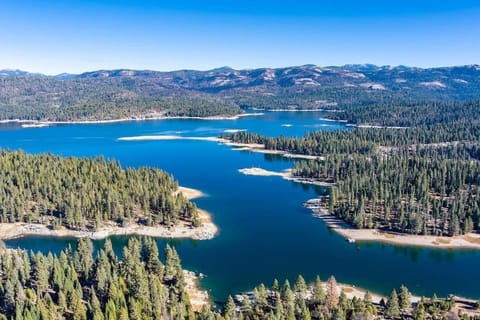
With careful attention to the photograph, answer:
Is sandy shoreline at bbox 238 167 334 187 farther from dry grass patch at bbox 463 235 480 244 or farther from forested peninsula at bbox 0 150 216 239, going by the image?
dry grass patch at bbox 463 235 480 244

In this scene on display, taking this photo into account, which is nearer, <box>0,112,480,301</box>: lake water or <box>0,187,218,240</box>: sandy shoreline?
<box>0,112,480,301</box>: lake water

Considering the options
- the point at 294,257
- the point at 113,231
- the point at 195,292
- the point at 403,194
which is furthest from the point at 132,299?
the point at 403,194

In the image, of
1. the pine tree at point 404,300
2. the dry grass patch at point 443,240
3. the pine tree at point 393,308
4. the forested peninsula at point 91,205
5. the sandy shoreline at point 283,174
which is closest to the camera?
the pine tree at point 393,308

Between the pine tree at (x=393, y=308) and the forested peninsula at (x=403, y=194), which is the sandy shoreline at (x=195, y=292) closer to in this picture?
the pine tree at (x=393, y=308)

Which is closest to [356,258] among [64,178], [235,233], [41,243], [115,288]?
[235,233]

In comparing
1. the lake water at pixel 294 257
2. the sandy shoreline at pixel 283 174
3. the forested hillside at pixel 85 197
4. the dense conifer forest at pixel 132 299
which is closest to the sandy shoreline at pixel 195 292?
the lake water at pixel 294 257

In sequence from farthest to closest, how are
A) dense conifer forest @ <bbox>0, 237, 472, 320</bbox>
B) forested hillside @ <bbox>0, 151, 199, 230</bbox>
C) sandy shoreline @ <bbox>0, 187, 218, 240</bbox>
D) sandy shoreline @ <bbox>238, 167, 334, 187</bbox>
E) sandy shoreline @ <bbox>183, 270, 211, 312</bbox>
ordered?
sandy shoreline @ <bbox>238, 167, 334, 187</bbox> → forested hillside @ <bbox>0, 151, 199, 230</bbox> → sandy shoreline @ <bbox>0, 187, 218, 240</bbox> → sandy shoreline @ <bbox>183, 270, 211, 312</bbox> → dense conifer forest @ <bbox>0, 237, 472, 320</bbox>

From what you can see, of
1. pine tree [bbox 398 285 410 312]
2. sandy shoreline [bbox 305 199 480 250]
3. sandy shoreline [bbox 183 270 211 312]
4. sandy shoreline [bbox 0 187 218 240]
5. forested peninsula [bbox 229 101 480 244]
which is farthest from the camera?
forested peninsula [bbox 229 101 480 244]

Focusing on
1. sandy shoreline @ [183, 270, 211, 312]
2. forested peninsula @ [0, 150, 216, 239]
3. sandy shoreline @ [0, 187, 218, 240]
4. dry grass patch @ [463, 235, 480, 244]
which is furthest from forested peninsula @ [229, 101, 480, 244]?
sandy shoreline @ [183, 270, 211, 312]
